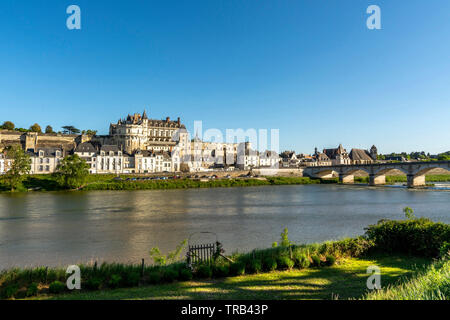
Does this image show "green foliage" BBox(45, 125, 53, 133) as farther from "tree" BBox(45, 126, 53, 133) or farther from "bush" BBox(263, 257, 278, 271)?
"bush" BBox(263, 257, 278, 271)

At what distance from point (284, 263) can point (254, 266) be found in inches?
37.9

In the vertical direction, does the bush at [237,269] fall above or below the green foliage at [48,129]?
below

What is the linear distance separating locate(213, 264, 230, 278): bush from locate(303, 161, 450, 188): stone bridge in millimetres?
48205

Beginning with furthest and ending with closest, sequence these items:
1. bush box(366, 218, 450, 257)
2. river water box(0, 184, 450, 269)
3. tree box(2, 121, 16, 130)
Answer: tree box(2, 121, 16, 130) → river water box(0, 184, 450, 269) → bush box(366, 218, 450, 257)

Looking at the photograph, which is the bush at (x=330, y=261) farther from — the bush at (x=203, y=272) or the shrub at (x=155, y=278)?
the shrub at (x=155, y=278)

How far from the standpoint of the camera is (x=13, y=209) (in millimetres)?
27391

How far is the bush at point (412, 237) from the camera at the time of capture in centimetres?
1005

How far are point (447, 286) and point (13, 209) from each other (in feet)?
105

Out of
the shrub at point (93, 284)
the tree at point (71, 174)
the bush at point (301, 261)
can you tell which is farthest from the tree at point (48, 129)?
the bush at point (301, 261)

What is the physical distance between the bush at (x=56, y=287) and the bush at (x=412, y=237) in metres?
10.1

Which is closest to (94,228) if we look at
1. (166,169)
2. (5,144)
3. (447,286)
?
(447,286)

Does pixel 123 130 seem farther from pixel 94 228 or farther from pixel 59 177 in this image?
pixel 94 228

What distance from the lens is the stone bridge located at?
48.2 m

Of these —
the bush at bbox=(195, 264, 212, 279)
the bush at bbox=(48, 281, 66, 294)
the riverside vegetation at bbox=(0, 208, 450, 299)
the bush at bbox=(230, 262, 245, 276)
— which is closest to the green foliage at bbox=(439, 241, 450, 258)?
the riverside vegetation at bbox=(0, 208, 450, 299)
